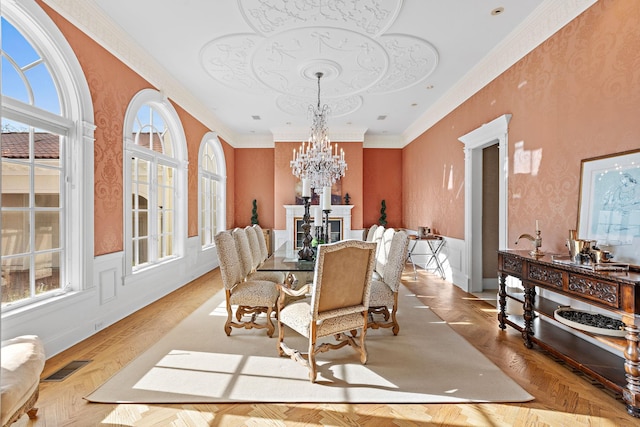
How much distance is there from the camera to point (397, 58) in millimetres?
4613

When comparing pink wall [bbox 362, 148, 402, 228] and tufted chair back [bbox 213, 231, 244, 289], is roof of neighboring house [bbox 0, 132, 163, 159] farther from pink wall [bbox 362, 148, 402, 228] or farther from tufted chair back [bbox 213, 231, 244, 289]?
pink wall [bbox 362, 148, 402, 228]

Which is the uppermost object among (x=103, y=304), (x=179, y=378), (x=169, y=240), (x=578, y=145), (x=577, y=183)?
(x=578, y=145)

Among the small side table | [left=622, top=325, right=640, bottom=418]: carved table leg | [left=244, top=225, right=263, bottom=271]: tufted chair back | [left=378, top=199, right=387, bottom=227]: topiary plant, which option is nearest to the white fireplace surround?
[left=378, top=199, right=387, bottom=227]: topiary plant

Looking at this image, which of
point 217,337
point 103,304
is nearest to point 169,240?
point 103,304

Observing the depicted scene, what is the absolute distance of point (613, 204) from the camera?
2770mm

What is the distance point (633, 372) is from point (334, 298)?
80.3 inches

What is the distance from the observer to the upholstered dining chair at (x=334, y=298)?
2627 millimetres

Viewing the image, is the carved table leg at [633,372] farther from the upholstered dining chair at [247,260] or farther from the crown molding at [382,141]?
the crown molding at [382,141]

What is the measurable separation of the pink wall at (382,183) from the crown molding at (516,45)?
9.59ft

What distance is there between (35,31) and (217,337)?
326cm

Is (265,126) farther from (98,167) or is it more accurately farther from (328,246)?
(328,246)

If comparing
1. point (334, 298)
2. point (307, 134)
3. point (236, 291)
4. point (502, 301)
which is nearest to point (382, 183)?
point (307, 134)

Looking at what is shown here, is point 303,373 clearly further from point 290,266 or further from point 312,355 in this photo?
point 290,266

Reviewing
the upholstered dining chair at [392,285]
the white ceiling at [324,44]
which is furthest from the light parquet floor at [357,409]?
the white ceiling at [324,44]
